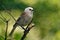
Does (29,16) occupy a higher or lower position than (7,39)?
lower

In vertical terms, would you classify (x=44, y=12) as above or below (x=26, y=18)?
below

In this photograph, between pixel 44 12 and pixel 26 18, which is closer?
pixel 26 18

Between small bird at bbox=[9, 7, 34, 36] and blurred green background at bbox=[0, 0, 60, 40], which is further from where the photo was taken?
blurred green background at bbox=[0, 0, 60, 40]

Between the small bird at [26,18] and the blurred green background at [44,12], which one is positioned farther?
the blurred green background at [44,12]

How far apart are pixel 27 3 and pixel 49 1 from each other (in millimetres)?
592

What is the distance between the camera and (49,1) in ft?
30.1

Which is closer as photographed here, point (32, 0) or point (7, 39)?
point (7, 39)

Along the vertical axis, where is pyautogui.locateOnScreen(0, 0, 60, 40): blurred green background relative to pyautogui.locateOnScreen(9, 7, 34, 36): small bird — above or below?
below

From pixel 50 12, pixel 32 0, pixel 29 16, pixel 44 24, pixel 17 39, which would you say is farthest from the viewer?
pixel 32 0

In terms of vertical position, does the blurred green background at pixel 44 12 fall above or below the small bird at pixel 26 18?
below

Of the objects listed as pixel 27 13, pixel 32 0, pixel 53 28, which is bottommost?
pixel 32 0

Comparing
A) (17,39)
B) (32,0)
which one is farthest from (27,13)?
(32,0)

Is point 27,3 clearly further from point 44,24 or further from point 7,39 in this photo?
point 7,39

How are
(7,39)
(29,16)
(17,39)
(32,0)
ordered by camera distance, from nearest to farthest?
(7,39)
(17,39)
(29,16)
(32,0)
